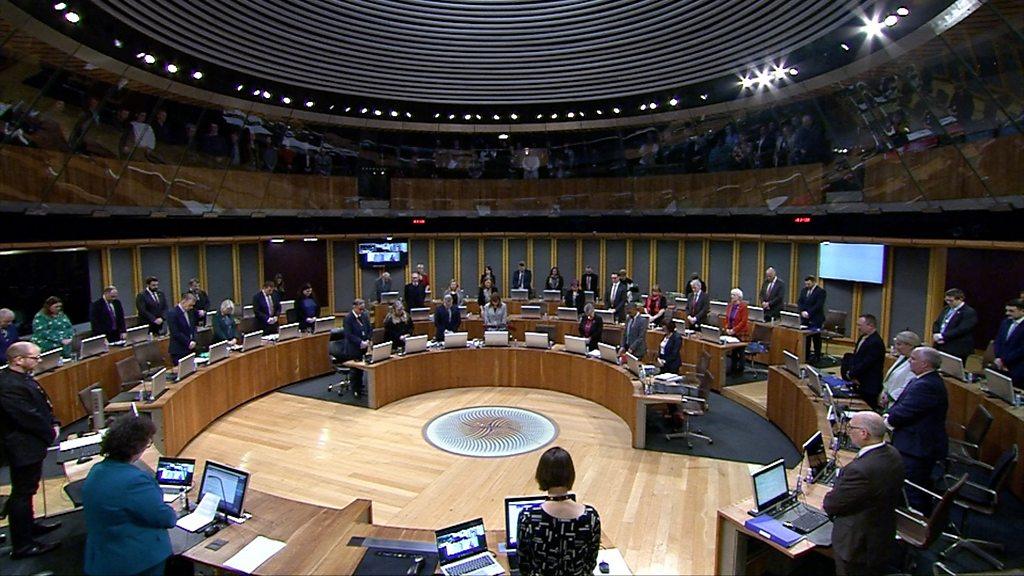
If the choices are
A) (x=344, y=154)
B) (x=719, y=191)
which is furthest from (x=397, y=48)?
(x=719, y=191)

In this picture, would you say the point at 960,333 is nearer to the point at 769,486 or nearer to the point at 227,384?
the point at 769,486

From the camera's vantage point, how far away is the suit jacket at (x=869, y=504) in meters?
3.34

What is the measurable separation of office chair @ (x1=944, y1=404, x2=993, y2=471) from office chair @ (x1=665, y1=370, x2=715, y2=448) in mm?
2611

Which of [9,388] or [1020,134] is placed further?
[1020,134]

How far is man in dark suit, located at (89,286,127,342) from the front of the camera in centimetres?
894

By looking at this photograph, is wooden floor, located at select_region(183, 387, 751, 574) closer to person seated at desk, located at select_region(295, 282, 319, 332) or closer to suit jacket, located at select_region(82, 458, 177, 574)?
person seated at desk, located at select_region(295, 282, 319, 332)

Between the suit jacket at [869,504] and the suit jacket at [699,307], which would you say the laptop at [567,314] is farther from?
the suit jacket at [869,504]

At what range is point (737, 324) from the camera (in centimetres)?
1020

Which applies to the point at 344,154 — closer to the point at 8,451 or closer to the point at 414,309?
the point at 414,309

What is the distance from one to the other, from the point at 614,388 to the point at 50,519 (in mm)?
6719

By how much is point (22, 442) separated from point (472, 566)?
11.1ft

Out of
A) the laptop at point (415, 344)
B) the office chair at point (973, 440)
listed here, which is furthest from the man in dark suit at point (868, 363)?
the laptop at point (415, 344)

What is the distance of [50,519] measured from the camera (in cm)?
452

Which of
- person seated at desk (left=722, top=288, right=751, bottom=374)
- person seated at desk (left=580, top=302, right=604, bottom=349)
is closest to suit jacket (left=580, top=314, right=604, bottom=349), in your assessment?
person seated at desk (left=580, top=302, right=604, bottom=349)
